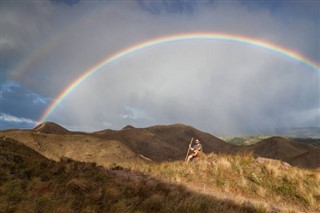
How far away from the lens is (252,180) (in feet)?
64.2

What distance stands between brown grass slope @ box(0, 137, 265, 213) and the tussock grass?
13.2 feet

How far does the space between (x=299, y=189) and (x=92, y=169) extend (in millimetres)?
11094

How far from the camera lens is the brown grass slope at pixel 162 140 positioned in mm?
102062

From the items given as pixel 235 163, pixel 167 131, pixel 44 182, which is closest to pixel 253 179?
pixel 235 163

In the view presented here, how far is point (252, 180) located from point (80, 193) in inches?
435

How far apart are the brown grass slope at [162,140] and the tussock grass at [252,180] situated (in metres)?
57.0

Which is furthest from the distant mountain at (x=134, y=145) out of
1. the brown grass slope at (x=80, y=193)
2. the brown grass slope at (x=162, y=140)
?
the brown grass slope at (x=80, y=193)

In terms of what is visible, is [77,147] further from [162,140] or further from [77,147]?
[162,140]

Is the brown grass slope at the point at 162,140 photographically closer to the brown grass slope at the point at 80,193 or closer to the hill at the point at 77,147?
the hill at the point at 77,147

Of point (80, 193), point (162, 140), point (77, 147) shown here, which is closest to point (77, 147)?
point (77, 147)

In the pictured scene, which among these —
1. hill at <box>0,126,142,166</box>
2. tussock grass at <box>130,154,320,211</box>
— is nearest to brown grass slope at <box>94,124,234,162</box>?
hill at <box>0,126,142,166</box>

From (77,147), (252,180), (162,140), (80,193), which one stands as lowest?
(80,193)

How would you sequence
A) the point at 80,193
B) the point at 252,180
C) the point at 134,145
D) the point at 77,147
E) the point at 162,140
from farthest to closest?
the point at 162,140 → the point at 134,145 → the point at 77,147 → the point at 252,180 → the point at 80,193

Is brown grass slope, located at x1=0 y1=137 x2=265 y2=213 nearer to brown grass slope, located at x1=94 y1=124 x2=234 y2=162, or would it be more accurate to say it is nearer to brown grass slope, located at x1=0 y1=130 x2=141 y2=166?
brown grass slope, located at x1=0 y1=130 x2=141 y2=166
